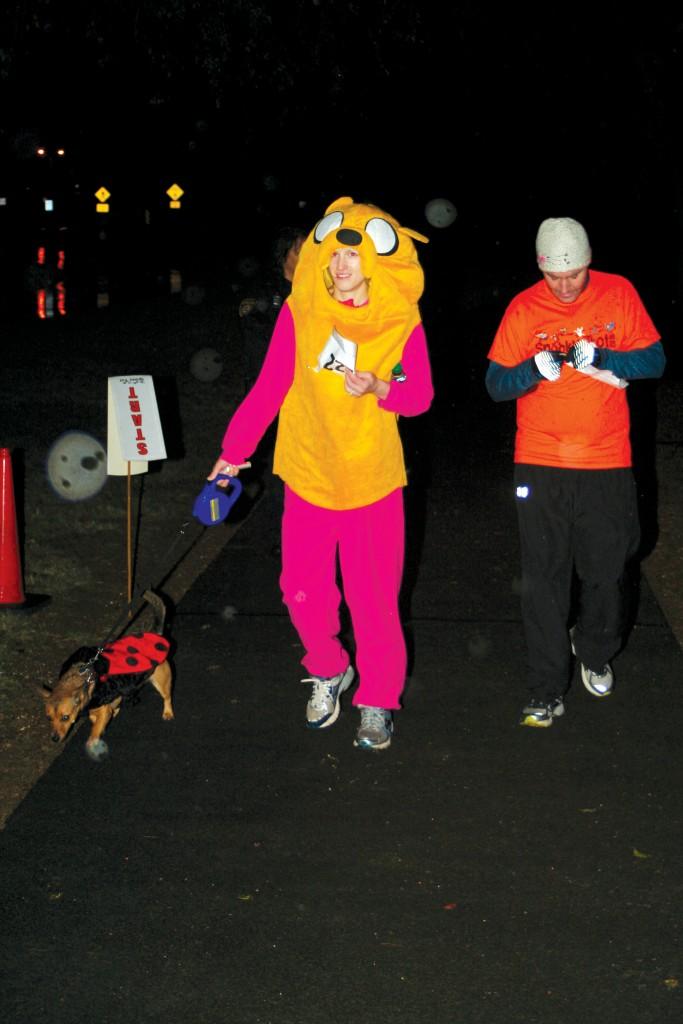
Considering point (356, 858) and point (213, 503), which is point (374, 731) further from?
point (213, 503)

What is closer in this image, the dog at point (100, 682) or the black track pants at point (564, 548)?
the dog at point (100, 682)

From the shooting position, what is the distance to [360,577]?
5375mm

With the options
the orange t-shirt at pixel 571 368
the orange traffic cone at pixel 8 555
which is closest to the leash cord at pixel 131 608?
the orange traffic cone at pixel 8 555

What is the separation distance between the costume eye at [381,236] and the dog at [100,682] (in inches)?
69.2

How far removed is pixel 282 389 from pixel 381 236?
0.71 metres

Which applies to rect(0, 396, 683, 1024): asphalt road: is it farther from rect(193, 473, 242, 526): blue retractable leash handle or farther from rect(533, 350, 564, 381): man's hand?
rect(533, 350, 564, 381): man's hand

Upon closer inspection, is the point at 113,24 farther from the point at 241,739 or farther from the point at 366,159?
the point at 366,159

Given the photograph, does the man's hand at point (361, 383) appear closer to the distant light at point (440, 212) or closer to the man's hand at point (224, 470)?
the man's hand at point (224, 470)

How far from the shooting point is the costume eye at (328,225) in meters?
5.10

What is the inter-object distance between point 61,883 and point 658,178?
17865 mm

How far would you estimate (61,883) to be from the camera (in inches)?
170

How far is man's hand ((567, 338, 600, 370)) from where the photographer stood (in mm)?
5148


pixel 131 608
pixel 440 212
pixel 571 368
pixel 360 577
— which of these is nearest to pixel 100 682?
pixel 360 577

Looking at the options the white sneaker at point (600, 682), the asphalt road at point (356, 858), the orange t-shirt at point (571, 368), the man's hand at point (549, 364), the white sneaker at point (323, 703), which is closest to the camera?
the asphalt road at point (356, 858)
